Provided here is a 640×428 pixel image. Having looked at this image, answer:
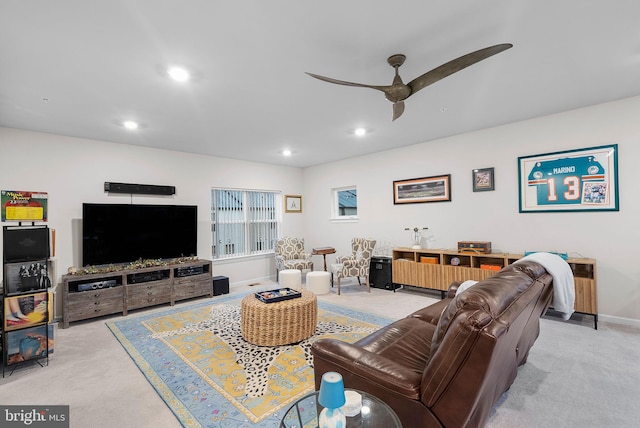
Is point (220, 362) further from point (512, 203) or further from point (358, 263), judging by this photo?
point (512, 203)

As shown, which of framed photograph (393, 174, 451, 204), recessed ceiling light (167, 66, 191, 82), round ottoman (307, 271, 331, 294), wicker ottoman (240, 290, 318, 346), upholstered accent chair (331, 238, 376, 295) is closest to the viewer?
recessed ceiling light (167, 66, 191, 82)

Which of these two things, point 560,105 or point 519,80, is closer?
point 519,80

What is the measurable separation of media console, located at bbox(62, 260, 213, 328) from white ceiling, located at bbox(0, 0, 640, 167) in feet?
6.76

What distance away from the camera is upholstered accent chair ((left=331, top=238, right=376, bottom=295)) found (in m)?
5.27

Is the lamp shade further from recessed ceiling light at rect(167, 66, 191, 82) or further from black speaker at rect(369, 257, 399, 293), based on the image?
black speaker at rect(369, 257, 399, 293)

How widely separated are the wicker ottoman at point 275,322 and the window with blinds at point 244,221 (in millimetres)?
3047

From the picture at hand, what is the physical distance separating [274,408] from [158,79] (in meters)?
2.90

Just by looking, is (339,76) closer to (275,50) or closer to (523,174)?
(275,50)

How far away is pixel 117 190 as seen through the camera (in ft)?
15.2

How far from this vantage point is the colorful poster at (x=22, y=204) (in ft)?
11.8

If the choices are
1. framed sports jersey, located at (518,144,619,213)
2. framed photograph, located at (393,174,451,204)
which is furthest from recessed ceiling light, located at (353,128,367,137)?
framed sports jersey, located at (518,144,619,213)

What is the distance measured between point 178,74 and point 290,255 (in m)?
4.33

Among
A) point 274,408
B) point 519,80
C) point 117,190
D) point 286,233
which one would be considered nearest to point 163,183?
point 117,190

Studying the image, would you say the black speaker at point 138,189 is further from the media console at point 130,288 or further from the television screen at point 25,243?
the television screen at point 25,243
